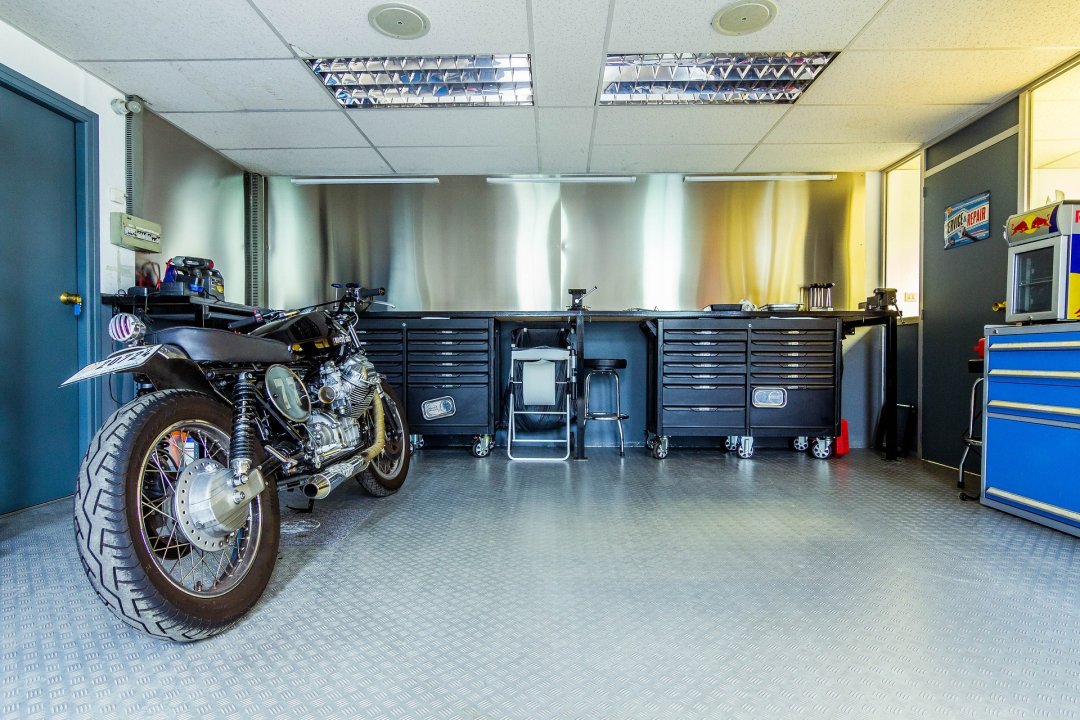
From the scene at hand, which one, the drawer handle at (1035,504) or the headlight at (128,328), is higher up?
the headlight at (128,328)

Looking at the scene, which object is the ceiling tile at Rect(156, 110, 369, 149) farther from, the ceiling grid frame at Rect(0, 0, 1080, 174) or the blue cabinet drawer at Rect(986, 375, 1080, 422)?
the blue cabinet drawer at Rect(986, 375, 1080, 422)

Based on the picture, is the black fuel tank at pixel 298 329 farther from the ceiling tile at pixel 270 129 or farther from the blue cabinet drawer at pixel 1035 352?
the blue cabinet drawer at pixel 1035 352

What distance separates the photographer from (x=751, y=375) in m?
3.54

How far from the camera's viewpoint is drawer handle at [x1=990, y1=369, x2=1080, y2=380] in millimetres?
2014

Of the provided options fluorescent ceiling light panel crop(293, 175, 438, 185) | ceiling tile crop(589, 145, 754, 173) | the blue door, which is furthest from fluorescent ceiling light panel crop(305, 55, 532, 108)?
the blue door

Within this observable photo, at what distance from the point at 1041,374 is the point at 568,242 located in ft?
10.2

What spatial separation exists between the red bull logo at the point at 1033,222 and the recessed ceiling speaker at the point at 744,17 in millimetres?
1529

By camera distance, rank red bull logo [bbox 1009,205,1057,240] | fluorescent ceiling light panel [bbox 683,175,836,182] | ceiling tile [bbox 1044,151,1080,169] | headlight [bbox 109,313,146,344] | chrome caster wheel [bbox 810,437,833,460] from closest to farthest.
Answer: headlight [bbox 109,313,146,344]
red bull logo [bbox 1009,205,1057,240]
ceiling tile [bbox 1044,151,1080,169]
chrome caster wheel [bbox 810,437,833,460]
fluorescent ceiling light panel [bbox 683,175,836,182]

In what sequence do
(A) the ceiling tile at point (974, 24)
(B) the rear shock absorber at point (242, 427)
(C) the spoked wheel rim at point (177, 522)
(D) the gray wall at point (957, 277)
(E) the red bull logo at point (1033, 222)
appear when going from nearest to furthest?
(C) the spoked wheel rim at point (177, 522)
(B) the rear shock absorber at point (242, 427)
(A) the ceiling tile at point (974, 24)
(E) the red bull logo at point (1033, 222)
(D) the gray wall at point (957, 277)

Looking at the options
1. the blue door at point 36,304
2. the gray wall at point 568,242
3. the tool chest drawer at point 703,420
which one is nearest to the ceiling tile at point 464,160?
the gray wall at point 568,242

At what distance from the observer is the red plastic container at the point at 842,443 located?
3.72 meters

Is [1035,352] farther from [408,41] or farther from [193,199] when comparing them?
[193,199]

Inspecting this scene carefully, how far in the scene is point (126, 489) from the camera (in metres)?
1.13

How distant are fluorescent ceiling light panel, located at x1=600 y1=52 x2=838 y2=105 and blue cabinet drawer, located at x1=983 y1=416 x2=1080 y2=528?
6.67 feet
